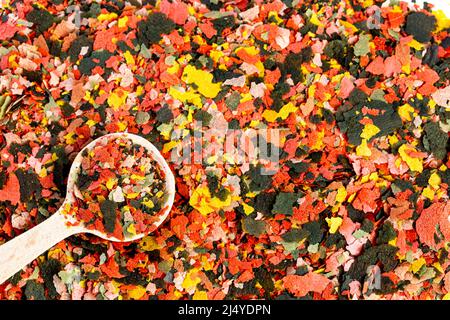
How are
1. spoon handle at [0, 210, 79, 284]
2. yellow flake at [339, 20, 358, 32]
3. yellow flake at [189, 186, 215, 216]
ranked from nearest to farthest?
spoon handle at [0, 210, 79, 284] < yellow flake at [189, 186, 215, 216] < yellow flake at [339, 20, 358, 32]

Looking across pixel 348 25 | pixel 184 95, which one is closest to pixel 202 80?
pixel 184 95

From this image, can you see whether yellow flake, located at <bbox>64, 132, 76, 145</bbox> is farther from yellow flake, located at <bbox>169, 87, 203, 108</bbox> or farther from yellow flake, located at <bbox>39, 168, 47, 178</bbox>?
yellow flake, located at <bbox>169, 87, 203, 108</bbox>

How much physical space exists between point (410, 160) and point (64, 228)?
2.60 ft

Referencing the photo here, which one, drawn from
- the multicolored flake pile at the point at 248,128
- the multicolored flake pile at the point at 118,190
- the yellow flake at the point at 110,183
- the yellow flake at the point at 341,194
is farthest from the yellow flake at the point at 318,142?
the yellow flake at the point at 110,183

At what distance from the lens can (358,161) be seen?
1.28 metres

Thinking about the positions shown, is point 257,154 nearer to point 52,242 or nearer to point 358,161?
point 358,161

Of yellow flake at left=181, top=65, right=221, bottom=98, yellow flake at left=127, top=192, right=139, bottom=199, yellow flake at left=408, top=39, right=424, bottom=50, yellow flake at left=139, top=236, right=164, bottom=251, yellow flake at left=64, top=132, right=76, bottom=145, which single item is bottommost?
yellow flake at left=139, top=236, right=164, bottom=251

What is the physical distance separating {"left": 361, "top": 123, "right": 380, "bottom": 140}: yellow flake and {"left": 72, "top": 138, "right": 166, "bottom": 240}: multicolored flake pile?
1.56 feet

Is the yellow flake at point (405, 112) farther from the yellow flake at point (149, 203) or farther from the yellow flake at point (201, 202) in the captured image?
the yellow flake at point (149, 203)

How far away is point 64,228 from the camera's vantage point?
1206mm

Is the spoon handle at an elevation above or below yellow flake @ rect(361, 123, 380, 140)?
below

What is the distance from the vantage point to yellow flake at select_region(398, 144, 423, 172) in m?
1.28

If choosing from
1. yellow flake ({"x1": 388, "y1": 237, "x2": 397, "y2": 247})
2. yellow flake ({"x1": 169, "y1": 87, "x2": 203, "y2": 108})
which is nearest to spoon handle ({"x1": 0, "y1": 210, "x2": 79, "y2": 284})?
yellow flake ({"x1": 169, "y1": 87, "x2": 203, "y2": 108})

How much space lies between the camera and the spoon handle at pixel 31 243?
1146mm
